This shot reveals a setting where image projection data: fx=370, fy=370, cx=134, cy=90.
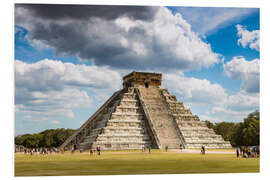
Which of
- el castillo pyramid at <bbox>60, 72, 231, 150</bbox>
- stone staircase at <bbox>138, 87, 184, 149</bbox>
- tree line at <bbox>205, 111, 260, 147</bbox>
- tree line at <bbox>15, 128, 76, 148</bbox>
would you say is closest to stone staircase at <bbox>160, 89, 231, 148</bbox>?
el castillo pyramid at <bbox>60, 72, 231, 150</bbox>

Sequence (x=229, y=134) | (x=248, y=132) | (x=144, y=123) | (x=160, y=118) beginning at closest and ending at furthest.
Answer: (x=144, y=123), (x=160, y=118), (x=248, y=132), (x=229, y=134)

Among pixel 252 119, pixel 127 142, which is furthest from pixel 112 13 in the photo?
pixel 252 119

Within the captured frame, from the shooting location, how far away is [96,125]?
1881 inches

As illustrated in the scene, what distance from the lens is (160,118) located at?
4541 centimetres

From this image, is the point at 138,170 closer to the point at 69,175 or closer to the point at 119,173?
the point at 119,173

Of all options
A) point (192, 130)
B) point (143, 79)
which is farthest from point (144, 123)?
point (143, 79)

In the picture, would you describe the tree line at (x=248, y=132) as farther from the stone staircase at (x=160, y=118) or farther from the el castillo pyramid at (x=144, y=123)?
the stone staircase at (x=160, y=118)

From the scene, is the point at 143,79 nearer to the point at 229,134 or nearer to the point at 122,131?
the point at 122,131

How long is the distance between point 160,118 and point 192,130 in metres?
4.13

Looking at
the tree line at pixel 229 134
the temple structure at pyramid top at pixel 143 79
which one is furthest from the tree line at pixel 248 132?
the temple structure at pyramid top at pixel 143 79

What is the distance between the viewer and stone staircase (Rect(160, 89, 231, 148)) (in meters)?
43.3

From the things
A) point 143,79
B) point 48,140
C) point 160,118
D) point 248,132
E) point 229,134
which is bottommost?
point 48,140

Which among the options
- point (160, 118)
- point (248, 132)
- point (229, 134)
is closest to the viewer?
point (160, 118)
